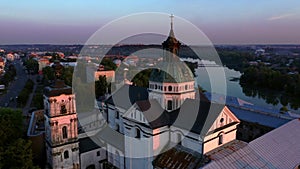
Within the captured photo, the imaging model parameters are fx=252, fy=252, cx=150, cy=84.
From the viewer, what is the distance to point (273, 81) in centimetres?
5562

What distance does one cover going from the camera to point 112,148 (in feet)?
63.6

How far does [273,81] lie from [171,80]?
151 ft

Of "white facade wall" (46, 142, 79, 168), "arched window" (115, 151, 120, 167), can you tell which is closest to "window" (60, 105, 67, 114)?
"white facade wall" (46, 142, 79, 168)

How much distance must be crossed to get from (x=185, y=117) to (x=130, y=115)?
12.4 feet

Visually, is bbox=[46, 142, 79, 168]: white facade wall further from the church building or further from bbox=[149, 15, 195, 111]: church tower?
bbox=[149, 15, 195, 111]: church tower

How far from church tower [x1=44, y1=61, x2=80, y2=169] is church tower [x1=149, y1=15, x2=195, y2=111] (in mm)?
6215

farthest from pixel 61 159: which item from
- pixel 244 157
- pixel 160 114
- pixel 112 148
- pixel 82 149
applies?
pixel 244 157

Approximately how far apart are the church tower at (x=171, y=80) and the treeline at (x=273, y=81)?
39579 millimetres

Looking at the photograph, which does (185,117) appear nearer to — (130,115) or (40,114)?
(130,115)

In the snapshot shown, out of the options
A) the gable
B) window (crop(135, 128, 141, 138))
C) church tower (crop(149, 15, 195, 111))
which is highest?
church tower (crop(149, 15, 195, 111))

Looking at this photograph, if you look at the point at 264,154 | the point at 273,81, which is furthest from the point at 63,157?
the point at 273,81

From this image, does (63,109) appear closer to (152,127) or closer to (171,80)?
(152,127)

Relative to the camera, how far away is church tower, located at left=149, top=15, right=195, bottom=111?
58.1ft

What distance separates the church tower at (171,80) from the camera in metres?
17.7
